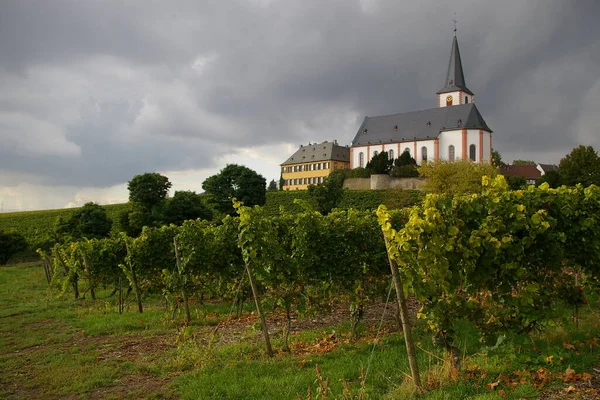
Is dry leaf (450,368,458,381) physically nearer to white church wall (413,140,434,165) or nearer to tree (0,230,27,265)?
tree (0,230,27,265)

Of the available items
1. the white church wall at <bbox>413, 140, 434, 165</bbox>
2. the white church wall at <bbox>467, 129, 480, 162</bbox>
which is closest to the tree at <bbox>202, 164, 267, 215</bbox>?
the white church wall at <bbox>413, 140, 434, 165</bbox>

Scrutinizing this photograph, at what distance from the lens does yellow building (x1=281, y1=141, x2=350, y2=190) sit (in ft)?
283

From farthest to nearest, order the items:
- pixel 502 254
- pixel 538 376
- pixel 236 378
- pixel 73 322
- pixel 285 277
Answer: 1. pixel 73 322
2. pixel 285 277
3. pixel 236 378
4. pixel 502 254
5. pixel 538 376

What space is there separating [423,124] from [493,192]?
229ft

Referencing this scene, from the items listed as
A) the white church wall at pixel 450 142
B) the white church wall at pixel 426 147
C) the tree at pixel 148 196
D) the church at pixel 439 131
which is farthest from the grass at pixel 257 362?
the white church wall at pixel 426 147

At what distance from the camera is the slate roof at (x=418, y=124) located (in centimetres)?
6759

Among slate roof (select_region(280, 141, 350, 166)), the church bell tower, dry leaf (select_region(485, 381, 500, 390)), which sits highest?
the church bell tower

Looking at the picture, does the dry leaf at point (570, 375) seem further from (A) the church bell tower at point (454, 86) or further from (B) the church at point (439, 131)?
(A) the church bell tower at point (454, 86)

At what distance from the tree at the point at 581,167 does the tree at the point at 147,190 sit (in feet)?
132

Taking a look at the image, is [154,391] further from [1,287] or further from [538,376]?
[1,287]

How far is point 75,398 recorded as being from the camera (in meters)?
5.95

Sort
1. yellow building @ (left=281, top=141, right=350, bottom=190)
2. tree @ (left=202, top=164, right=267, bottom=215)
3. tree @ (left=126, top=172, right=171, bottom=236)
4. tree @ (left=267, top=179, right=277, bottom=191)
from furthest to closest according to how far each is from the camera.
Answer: tree @ (left=267, top=179, right=277, bottom=191), yellow building @ (left=281, top=141, right=350, bottom=190), tree @ (left=202, top=164, right=267, bottom=215), tree @ (left=126, top=172, right=171, bottom=236)

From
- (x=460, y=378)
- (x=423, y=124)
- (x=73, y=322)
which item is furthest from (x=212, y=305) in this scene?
(x=423, y=124)

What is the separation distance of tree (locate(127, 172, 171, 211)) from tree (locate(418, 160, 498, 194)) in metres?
24.9
